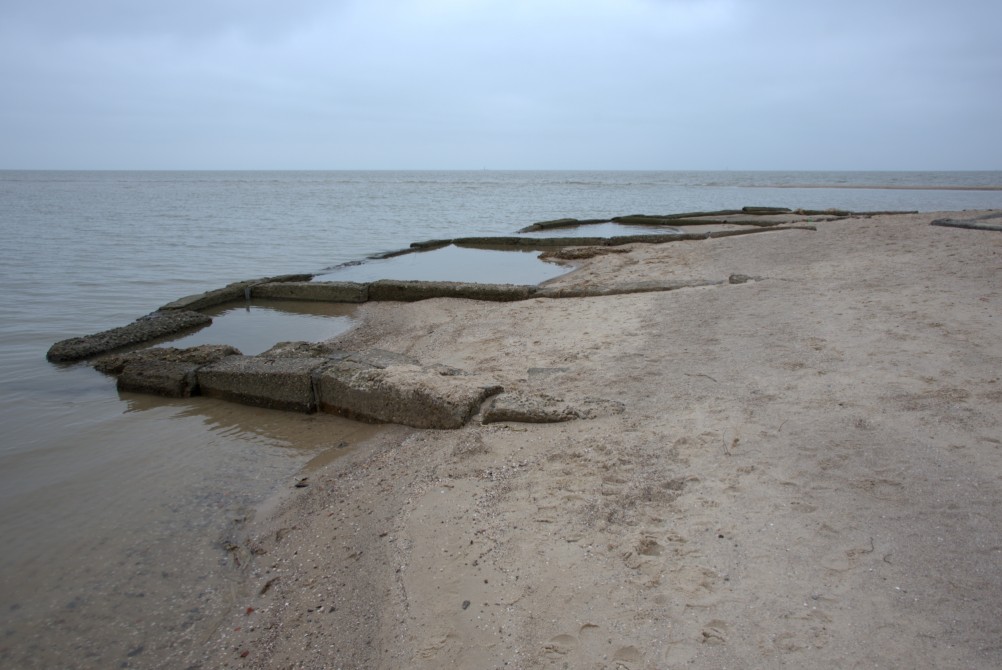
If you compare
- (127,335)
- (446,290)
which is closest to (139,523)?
(127,335)

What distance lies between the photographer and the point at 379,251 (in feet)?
53.4

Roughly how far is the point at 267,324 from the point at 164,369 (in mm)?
3026

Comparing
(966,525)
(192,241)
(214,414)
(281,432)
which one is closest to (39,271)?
(192,241)

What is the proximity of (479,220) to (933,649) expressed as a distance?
24154 millimetres

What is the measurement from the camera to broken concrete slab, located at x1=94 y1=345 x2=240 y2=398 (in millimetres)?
5641

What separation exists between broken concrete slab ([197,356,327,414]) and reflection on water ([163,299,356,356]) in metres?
1.78

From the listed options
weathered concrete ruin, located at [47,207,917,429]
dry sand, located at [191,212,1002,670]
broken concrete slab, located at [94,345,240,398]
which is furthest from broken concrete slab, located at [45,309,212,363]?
dry sand, located at [191,212,1002,670]

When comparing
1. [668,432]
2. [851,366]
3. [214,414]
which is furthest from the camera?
[214,414]

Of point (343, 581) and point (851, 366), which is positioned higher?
point (851, 366)

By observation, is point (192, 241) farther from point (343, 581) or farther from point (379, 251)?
point (343, 581)

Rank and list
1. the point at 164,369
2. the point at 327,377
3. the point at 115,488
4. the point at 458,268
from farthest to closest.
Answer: the point at 458,268, the point at 164,369, the point at 327,377, the point at 115,488

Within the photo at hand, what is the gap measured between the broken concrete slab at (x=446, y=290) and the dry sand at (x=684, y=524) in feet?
11.9

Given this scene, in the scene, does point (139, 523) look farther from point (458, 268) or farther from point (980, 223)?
point (980, 223)

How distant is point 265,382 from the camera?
5289 mm
